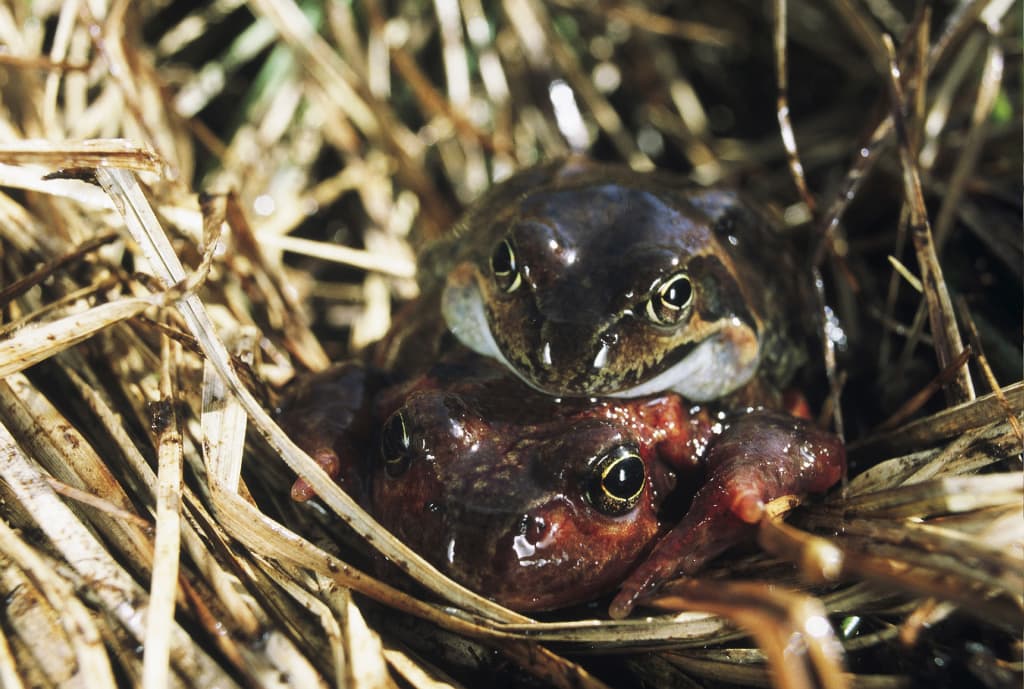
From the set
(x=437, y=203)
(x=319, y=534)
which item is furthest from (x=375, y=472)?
(x=437, y=203)

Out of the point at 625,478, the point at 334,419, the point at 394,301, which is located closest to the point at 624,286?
the point at 625,478

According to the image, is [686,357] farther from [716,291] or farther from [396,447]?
[396,447]

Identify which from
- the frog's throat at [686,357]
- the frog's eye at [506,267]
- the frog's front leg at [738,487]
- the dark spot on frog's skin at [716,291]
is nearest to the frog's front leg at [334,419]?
the frog's throat at [686,357]

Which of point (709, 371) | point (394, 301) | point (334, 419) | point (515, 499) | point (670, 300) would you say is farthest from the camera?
point (394, 301)

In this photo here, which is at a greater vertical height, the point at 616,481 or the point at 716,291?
the point at 716,291

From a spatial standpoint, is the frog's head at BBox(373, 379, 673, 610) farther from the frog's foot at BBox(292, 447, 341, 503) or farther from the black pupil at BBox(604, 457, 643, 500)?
the frog's foot at BBox(292, 447, 341, 503)

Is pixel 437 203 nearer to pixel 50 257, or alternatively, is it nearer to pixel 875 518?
pixel 50 257

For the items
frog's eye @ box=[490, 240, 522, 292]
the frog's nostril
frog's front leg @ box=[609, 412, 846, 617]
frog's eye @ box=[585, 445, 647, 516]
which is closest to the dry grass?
frog's front leg @ box=[609, 412, 846, 617]
